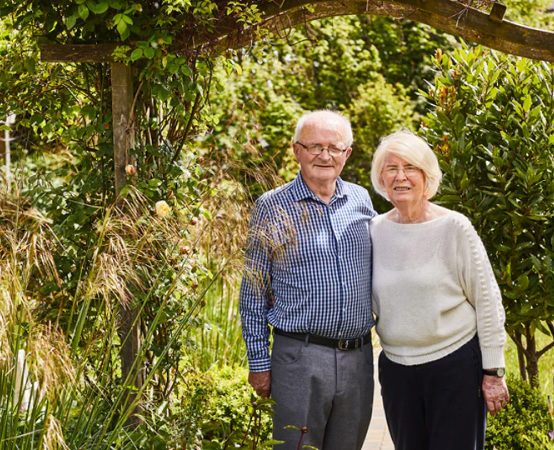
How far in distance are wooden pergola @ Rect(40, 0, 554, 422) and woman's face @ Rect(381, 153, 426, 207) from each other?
79cm

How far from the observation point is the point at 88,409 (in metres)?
2.70

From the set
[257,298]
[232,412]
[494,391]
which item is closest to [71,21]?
[257,298]

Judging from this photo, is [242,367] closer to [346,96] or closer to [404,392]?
[404,392]

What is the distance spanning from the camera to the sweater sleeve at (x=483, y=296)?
263 centimetres

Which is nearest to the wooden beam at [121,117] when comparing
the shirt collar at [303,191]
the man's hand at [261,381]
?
the shirt collar at [303,191]

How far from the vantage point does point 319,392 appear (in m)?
2.70

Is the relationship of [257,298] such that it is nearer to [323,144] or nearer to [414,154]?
[323,144]

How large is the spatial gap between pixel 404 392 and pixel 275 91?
25.0 feet

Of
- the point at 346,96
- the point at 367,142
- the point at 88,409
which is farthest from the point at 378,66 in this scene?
the point at 88,409

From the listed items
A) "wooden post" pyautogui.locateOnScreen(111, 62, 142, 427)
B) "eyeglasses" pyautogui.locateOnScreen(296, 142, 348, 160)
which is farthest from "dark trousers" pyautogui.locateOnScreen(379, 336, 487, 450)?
"wooden post" pyautogui.locateOnScreen(111, 62, 142, 427)

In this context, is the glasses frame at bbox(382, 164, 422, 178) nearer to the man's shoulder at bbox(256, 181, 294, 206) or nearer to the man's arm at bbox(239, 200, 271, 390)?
the man's shoulder at bbox(256, 181, 294, 206)

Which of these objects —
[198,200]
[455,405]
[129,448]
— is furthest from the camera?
[198,200]

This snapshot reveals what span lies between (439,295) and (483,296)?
16 cm

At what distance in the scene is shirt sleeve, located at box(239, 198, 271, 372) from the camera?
8.98 feet
